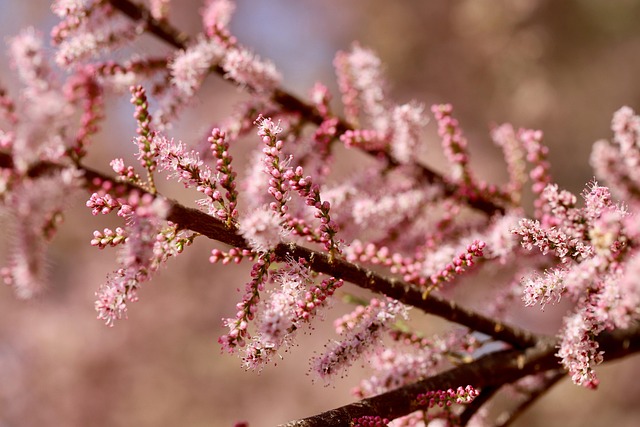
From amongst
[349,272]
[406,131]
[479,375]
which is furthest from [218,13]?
[479,375]

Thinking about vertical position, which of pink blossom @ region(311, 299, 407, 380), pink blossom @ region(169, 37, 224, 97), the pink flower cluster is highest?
pink blossom @ region(169, 37, 224, 97)

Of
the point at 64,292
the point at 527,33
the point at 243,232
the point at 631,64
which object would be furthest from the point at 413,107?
the point at 64,292

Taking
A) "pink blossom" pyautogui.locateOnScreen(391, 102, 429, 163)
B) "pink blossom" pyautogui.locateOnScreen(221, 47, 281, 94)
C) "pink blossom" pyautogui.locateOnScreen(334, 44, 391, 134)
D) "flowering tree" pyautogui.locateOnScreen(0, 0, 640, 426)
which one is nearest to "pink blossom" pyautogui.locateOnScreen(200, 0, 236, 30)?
"flowering tree" pyautogui.locateOnScreen(0, 0, 640, 426)

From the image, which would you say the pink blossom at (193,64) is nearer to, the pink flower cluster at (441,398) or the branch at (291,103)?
the branch at (291,103)

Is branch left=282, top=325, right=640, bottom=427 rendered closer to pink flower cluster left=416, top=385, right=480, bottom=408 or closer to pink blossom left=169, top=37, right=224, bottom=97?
pink flower cluster left=416, top=385, right=480, bottom=408

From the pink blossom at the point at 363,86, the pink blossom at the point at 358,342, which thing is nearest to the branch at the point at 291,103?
the pink blossom at the point at 363,86

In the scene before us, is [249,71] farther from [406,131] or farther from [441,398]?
[441,398]

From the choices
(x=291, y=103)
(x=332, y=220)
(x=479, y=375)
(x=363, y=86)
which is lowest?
(x=479, y=375)
